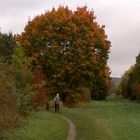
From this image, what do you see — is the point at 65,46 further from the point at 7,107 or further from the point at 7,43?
the point at 7,107

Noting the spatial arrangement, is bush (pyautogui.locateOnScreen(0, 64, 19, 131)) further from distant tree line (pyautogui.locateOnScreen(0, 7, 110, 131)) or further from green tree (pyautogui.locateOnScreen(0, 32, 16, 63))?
green tree (pyautogui.locateOnScreen(0, 32, 16, 63))

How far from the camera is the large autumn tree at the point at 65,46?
222ft

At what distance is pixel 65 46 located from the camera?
2731 inches

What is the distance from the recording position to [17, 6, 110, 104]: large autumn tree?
222 ft

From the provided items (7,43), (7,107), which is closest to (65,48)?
(7,43)

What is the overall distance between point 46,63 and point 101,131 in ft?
120

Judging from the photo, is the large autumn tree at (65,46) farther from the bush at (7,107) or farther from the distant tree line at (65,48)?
the bush at (7,107)

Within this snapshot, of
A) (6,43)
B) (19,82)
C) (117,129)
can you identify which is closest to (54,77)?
(6,43)

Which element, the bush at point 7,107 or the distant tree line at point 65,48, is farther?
the distant tree line at point 65,48

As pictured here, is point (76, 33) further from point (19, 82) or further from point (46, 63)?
point (19, 82)

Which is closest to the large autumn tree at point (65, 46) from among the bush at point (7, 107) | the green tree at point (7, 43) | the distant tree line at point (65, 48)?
the distant tree line at point (65, 48)

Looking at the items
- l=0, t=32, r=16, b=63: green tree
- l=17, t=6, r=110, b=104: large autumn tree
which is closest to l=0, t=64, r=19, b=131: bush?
l=17, t=6, r=110, b=104: large autumn tree

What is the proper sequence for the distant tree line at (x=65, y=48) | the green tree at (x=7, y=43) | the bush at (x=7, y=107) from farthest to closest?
the green tree at (x=7, y=43) < the distant tree line at (x=65, y=48) < the bush at (x=7, y=107)

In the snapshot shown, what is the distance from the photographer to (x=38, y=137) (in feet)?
79.5
